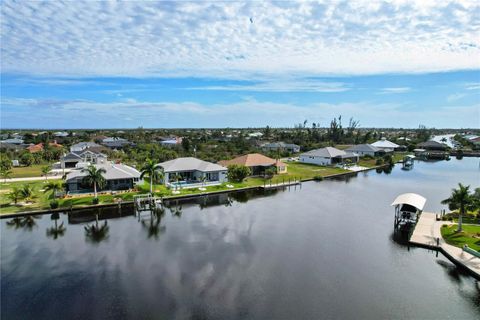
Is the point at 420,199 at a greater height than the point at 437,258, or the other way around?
the point at 420,199

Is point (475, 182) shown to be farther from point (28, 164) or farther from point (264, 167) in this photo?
point (28, 164)

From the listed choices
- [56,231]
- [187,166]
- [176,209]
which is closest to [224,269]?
[176,209]

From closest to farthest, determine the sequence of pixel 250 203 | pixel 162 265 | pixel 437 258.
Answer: pixel 162 265 → pixel 437 258 → pixel 250 203

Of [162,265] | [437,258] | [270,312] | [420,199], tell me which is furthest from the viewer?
[420,199]

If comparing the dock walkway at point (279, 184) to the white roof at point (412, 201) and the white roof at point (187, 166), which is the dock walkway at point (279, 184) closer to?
the white roof at point (187, 166)

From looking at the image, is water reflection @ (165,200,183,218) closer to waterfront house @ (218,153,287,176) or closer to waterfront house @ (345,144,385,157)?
waterfront house @ (218,153,287,176)

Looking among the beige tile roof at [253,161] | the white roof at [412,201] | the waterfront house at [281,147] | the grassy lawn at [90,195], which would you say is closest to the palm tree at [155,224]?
the grassy lawn at [90,195]

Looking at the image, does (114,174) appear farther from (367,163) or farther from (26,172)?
(367,163)

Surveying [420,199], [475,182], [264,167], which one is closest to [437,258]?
[420,199]
